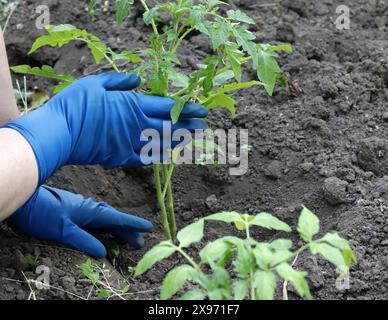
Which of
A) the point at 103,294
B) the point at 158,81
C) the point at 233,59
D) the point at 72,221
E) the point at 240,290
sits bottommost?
the point at 72,221

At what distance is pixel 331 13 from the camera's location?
139 inches

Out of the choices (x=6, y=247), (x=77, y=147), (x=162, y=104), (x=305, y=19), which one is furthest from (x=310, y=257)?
(x=305, y=19)

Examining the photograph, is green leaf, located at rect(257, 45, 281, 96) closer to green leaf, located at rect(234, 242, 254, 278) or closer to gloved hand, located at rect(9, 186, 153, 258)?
green leaf, located at rect(234, 242, 254, 278)

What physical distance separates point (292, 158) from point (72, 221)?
2.93 feet

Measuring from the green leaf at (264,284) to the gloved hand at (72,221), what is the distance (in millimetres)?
1065

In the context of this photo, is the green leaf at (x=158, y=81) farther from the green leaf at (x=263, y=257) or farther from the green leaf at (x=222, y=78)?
the green leaf at (x=263, y=257)

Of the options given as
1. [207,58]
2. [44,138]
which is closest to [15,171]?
[44,138]

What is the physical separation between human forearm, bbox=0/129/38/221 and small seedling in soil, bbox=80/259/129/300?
0.30 metres

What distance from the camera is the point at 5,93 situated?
2.66m

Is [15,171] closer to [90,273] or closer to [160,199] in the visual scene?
[90,273]

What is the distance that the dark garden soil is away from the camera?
2.34m

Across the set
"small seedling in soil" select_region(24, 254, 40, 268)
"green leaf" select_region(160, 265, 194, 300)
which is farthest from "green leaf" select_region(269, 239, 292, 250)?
"small seedling in soil" select_region(24, 254, 40, 268)

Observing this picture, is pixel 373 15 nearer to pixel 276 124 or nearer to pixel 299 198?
pixel 276 124

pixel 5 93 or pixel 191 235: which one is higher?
pixel 191 235
